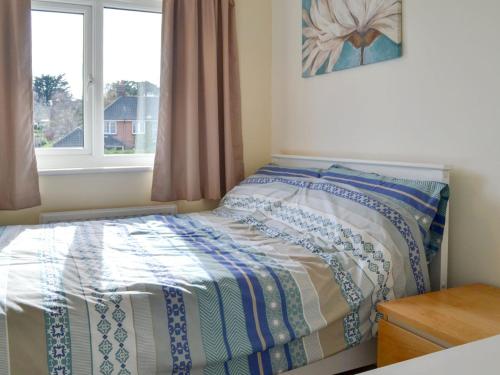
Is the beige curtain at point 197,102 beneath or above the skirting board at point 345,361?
above

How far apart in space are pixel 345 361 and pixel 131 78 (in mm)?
2184

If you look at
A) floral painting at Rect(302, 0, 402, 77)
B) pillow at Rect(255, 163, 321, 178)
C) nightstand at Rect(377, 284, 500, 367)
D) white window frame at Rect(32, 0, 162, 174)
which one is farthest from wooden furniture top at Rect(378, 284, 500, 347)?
white window frame at Rect(32, 0, 162, 174)

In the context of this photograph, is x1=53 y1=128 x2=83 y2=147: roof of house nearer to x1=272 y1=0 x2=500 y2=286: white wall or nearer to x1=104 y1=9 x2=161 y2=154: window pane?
x1=104 y1=9 x2=161 y2=154: window pane

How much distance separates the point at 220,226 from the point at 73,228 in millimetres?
747

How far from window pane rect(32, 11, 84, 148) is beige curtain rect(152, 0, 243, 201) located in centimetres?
52

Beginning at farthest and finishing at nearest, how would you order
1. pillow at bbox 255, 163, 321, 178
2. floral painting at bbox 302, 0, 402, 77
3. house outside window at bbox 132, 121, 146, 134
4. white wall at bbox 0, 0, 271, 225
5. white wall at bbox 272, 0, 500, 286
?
house outside window at bbox 132, 121, 146, 134 < white wall at bbox 0, 0, 271, 225 < pillow at bbox 255, 163, 321, 178 < floral painting at bbox 302, 0, 402, 77 < white wall at bbox 272, 0, 500, 286

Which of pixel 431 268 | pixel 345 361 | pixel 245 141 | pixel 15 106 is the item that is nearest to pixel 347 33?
pixel 245 141

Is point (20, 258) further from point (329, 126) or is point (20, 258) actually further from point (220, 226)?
point (329, 126)

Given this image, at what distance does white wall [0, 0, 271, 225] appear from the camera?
283cm

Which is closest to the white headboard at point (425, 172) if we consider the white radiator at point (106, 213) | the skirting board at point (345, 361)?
the skirting board at point (345, 361)

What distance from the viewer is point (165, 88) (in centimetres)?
293

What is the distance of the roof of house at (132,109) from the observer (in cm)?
301

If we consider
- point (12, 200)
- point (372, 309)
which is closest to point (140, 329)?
point (372, 309)

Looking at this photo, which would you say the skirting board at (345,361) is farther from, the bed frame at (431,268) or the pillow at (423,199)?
the pillow at (423,199)
